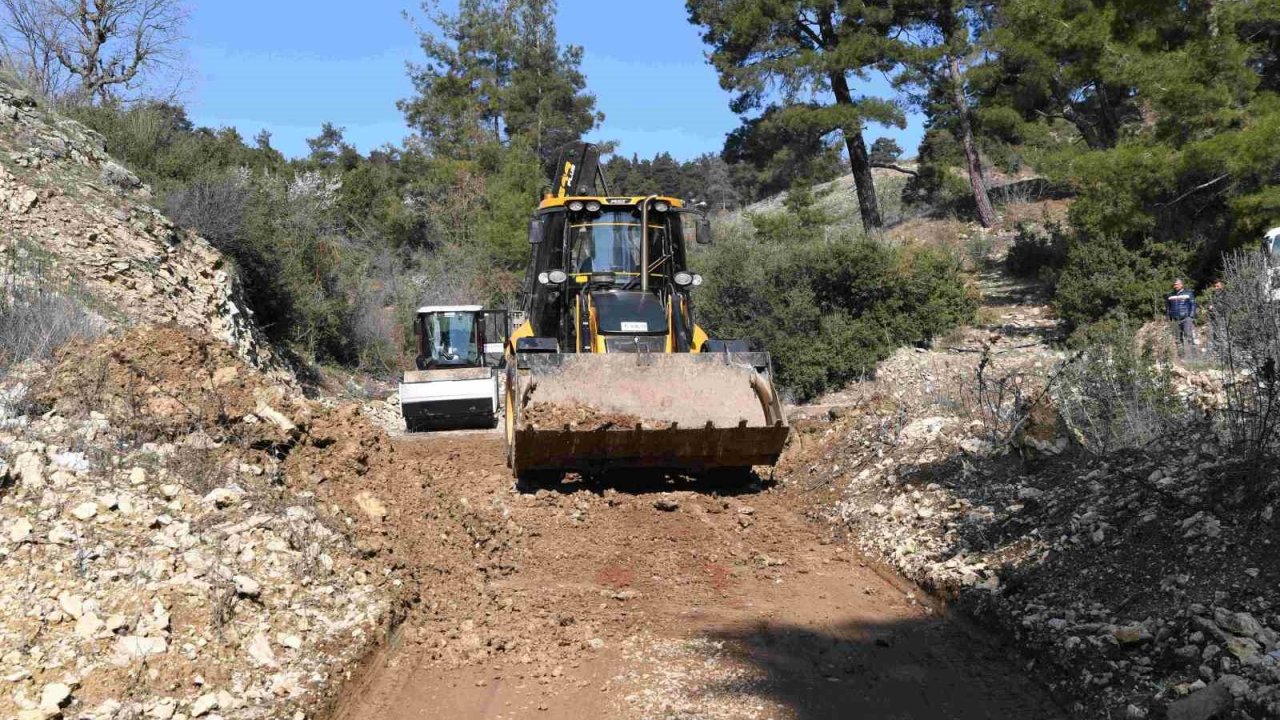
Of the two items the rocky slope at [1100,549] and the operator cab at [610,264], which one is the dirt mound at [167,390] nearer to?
the operator cab at [610,264]

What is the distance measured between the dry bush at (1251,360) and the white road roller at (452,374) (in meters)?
9.51

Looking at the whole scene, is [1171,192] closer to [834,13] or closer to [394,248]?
[834,13]

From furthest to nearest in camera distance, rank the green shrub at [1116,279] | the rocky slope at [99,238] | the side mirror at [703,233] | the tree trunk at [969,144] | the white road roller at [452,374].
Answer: the tree trunk at [969,144], the green shrub at [1116,279], the white road roller at [452,374], the rocky slope at [99,238], the side mirror at [703,233]

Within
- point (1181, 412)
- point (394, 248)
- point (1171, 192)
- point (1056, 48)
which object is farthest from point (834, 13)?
point (1181, 412)

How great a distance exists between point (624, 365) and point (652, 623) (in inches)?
140

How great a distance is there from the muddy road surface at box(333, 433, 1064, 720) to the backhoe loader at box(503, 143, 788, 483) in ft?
1.74

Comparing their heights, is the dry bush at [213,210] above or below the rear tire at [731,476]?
above

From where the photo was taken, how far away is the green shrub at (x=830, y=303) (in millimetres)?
20656

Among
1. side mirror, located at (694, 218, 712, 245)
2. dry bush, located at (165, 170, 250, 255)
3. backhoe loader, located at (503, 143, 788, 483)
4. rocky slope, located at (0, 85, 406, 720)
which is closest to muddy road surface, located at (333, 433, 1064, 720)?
rocky slope, located at (0, 85, 406, 720)

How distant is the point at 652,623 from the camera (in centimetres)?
652

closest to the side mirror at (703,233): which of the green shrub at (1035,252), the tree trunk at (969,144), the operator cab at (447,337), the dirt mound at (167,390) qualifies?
the dirt mound at (167,390)

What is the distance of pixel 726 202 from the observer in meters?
64.9

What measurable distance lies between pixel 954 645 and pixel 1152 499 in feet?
5.28

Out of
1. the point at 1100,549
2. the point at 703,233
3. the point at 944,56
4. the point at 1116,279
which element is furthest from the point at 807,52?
the point at 1100,549
